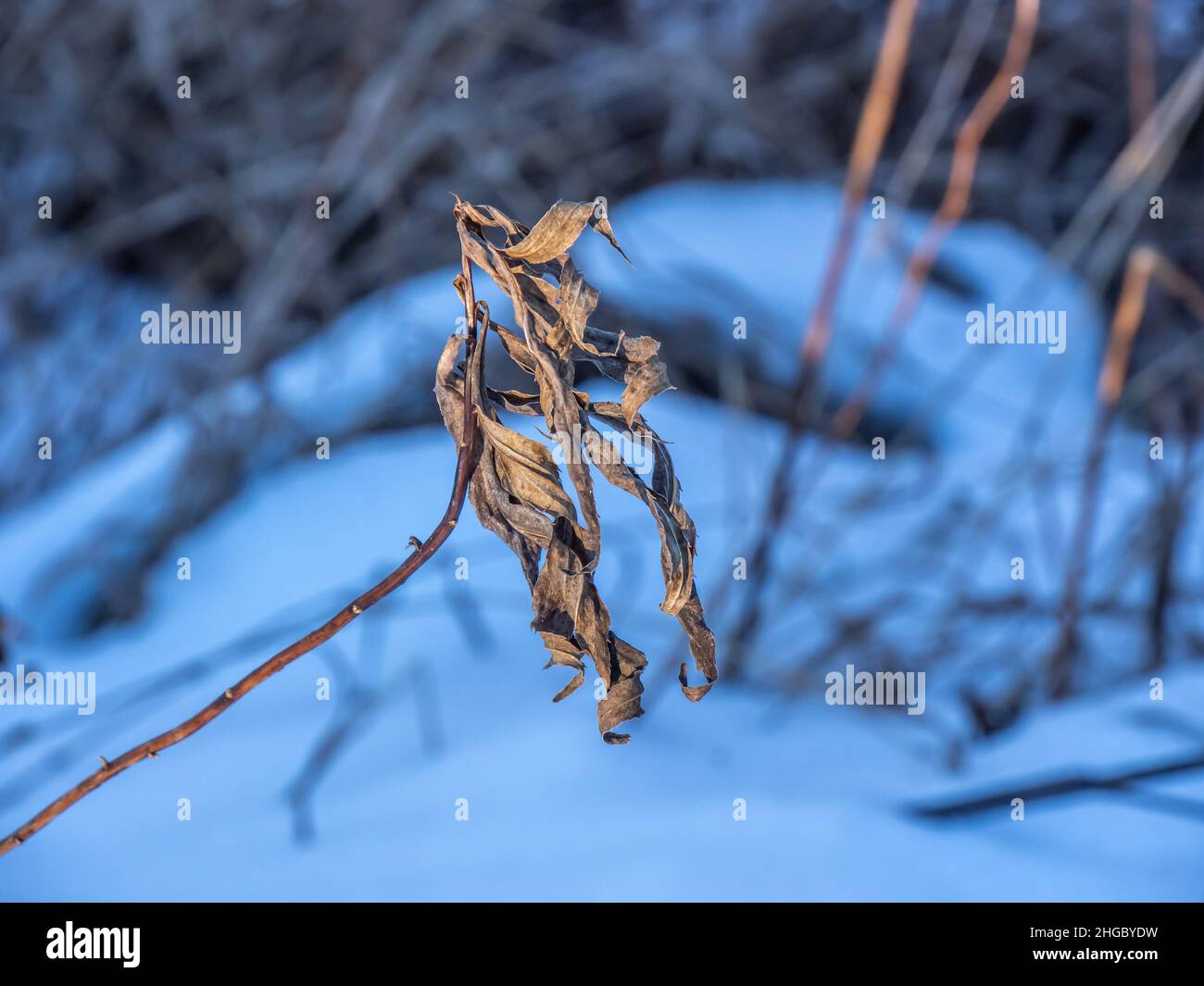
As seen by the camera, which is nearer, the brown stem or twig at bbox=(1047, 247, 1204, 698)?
the brown stem

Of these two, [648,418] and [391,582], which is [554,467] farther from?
[648,418]

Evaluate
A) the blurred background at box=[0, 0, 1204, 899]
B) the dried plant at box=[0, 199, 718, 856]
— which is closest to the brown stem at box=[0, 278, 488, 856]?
the dried plant at box=[0, 199, 718, 856]


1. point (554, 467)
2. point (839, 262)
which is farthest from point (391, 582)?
point (839, 262)

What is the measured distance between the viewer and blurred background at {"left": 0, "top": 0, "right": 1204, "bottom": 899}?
0.77 metres

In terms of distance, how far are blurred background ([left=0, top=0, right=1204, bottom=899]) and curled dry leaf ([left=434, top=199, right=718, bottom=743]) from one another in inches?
14.1

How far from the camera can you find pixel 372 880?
2.19ft

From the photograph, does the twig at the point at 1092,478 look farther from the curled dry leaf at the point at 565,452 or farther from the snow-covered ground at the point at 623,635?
the curled dry leaf at the point at 565,452

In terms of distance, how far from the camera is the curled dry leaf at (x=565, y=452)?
0.32 m

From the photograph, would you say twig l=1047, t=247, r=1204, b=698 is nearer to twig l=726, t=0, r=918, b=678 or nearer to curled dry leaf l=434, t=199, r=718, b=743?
twig l=726, t=0, r=918, b=678

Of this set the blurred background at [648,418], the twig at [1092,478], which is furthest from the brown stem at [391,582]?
the twig at [1092,478]

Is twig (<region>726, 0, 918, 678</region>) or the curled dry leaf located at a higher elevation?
twig (<region>726, 0, 918, 678</region>)

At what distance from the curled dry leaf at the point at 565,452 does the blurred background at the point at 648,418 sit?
357 mm

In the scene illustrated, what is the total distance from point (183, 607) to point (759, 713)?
57 cm

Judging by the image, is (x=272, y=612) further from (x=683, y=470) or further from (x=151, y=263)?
(x=151, y=263)
